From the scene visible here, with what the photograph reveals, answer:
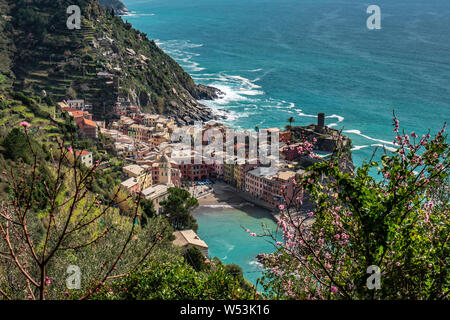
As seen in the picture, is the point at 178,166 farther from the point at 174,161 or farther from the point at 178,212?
the point at 178,212

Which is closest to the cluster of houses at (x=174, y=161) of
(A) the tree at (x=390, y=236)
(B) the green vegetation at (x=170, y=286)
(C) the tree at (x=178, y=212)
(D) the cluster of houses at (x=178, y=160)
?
(D) the cluster of houses at (x=178, y=160)

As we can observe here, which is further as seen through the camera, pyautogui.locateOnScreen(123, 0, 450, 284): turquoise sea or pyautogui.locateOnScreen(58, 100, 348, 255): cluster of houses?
pyautogui.locateOnScreen(123, 0, 450, 284): turquoise sea

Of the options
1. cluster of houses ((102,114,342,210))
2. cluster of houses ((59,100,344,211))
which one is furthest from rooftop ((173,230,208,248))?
cluster of houses ((102,114,342,210))

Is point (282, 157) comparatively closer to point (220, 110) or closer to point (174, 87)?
point (220, 110)

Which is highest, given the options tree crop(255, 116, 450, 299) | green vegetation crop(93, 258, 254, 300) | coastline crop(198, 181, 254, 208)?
tree crop(255, 116, 450, 299)

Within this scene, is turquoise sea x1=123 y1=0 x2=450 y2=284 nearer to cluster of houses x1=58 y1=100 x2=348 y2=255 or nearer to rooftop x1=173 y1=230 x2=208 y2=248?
rooftop x1=173 y1=230 x2=208 y2=248

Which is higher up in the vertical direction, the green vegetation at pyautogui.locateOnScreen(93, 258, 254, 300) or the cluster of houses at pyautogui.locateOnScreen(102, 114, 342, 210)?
the green vegetation at pyautogui.locateOnScreen(93, 258, 254, 300)

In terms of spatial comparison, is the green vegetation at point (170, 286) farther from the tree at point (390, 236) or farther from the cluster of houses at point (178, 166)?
the cluster of houses at point (178, 166)
